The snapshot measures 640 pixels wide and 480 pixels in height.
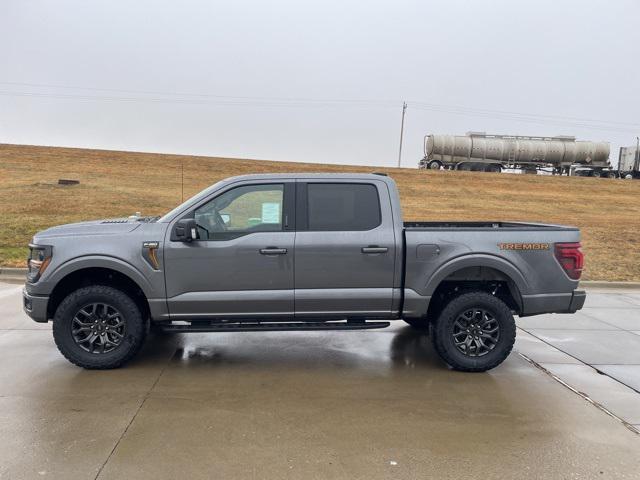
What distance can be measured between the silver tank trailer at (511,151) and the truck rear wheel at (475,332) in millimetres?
29867

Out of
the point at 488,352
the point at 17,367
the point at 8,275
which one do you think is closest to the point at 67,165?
the point at 8,275

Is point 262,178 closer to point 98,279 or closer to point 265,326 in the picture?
point 265,326

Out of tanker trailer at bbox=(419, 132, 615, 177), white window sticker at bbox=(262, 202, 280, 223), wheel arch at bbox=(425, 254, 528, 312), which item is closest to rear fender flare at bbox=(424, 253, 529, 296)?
wheel arch at bbox=(425, 254, 528, 312)

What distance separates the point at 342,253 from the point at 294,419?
1.63 m

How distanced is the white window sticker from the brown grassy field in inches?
296

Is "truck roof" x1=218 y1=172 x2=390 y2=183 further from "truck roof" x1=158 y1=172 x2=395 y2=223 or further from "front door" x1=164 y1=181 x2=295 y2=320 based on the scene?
"front door" x1=164 y1=181 x2=295 y2=320

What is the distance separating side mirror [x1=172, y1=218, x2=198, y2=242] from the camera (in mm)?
4469

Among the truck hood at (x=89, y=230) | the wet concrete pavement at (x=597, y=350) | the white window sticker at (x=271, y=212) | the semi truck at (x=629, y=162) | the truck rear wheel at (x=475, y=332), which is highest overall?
the semi truck at (x=629, y=162)

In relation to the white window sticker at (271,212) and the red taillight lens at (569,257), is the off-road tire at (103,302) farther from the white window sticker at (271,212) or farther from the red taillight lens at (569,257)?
the red taillight lens at (569,257)

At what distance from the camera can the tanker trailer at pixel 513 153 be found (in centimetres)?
3341

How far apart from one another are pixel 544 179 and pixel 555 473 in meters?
28.7

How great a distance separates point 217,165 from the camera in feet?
89.4

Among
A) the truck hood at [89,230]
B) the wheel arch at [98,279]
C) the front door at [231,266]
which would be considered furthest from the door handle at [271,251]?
the truck hood at [89,230]

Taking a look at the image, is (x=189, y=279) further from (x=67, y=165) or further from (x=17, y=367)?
(x=67, y=165)
